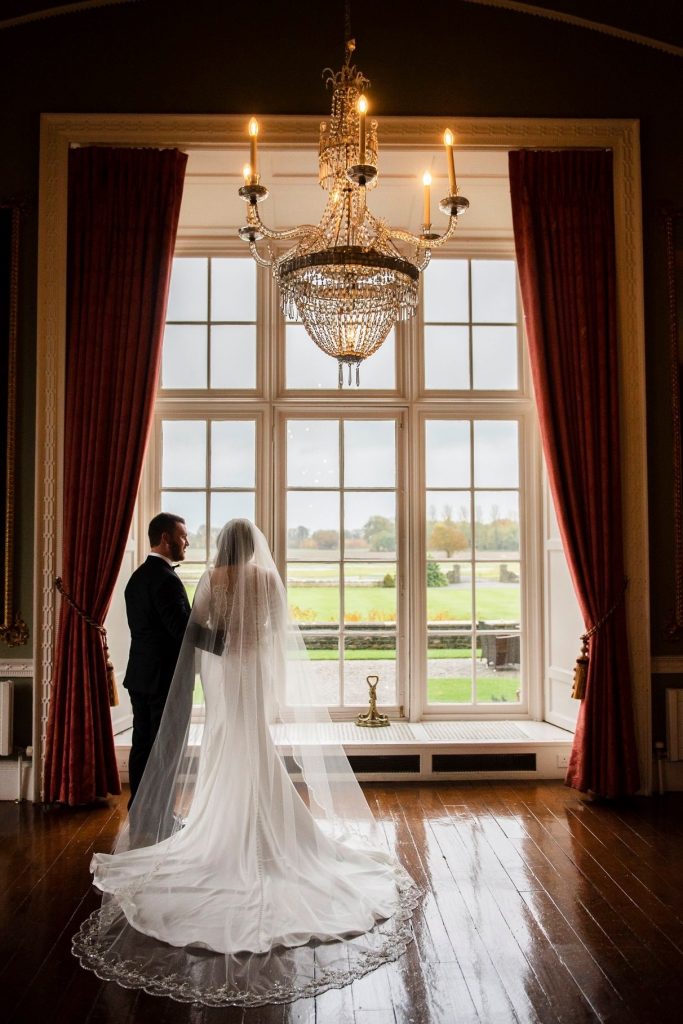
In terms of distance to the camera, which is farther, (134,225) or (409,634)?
(409,634)

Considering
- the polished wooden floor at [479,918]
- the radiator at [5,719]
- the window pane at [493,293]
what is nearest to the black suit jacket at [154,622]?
the polished wooden floor at [479,918]

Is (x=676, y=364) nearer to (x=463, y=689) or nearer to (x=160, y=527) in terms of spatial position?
(x=463, y=689)

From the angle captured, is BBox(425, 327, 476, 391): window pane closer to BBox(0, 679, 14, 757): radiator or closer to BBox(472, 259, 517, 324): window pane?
BBox(472, 259, 517, 324): window pane

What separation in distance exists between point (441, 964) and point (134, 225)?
4.00m

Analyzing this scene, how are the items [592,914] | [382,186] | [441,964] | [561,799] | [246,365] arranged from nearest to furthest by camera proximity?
[441,964]
[592,914]
[561,799]
[382,186]
[246,365]

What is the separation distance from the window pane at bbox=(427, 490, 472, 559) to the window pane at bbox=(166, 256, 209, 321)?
6.62 feet

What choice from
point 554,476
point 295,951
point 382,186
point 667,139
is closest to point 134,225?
point 382,186

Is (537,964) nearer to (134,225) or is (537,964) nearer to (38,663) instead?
(38,663)

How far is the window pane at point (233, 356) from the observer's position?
215 inches

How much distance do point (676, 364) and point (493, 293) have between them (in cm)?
143

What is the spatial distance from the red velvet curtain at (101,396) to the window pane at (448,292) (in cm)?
182

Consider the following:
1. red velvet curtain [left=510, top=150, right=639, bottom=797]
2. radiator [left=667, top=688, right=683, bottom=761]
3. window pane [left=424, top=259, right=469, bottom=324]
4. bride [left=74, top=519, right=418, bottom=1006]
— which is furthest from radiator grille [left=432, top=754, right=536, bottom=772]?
window pane [left=424, top=259, right=469, bottom=324]

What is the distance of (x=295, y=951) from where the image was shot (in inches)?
105

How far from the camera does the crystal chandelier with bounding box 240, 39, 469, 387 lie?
8.82 feet
